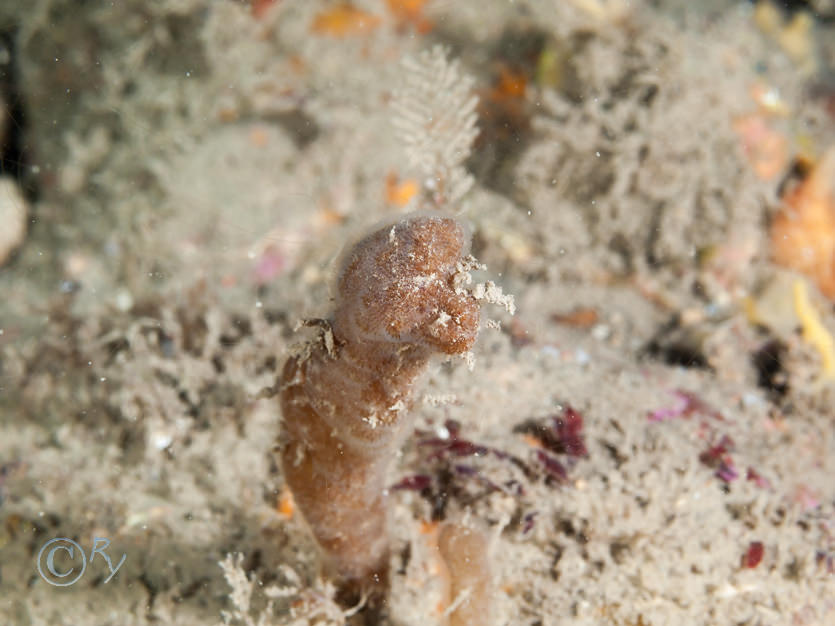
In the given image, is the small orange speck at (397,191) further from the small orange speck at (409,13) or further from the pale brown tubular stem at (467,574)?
the pale brown tubular stem at (467,574)

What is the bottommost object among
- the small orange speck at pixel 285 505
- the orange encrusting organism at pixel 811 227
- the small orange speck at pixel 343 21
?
the small orange speck at pixel 285 505

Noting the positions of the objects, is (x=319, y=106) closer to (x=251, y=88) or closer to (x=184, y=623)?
(x=251, y=88)

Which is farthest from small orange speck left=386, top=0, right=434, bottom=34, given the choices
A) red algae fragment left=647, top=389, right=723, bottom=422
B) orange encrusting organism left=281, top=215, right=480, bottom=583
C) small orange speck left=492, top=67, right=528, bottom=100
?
orange encrusting organism left=281, top=215, right=480, bottom=583

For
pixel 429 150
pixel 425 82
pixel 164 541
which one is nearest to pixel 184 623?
pixel 164 541

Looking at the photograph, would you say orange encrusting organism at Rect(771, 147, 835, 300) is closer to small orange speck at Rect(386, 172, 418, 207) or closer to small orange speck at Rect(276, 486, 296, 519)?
small orange speck at Rect(386, 172, 418, 207)
